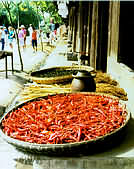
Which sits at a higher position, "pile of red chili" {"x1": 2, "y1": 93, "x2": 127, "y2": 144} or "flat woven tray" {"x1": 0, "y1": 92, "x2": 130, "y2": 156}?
"pile of red chili" {"x1": 2, "y1": 93, "x2": 127, "y2": 144}

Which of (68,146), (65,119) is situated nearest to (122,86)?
(65,119)

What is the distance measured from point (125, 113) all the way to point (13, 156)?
1.17 m

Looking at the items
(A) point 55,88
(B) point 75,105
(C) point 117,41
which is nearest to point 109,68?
(C) point 117,41

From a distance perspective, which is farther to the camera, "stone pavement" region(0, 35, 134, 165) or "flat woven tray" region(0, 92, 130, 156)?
"stone pavement" region(0, 35, 134, 165)

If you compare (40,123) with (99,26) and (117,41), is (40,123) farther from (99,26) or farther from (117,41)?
(99,26)

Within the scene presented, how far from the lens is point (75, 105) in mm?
2889

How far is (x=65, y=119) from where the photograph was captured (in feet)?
8.25

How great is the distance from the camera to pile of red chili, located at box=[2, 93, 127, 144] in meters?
2.19

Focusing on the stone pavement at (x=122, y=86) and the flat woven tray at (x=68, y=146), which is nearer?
the flat woven tray at (x=68, y=146)

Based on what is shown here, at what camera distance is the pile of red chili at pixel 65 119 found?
219 cm

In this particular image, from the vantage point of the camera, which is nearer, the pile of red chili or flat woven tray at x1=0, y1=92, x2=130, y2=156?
flat woven tray at x1=0, y1=92, x2=130, y2=156

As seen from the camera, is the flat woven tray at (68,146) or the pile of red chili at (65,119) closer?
the flat woven tray at (68,146)

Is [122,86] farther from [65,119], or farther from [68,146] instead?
[68,146]

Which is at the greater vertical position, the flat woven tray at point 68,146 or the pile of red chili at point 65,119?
the pile of red chili at point 65,119
